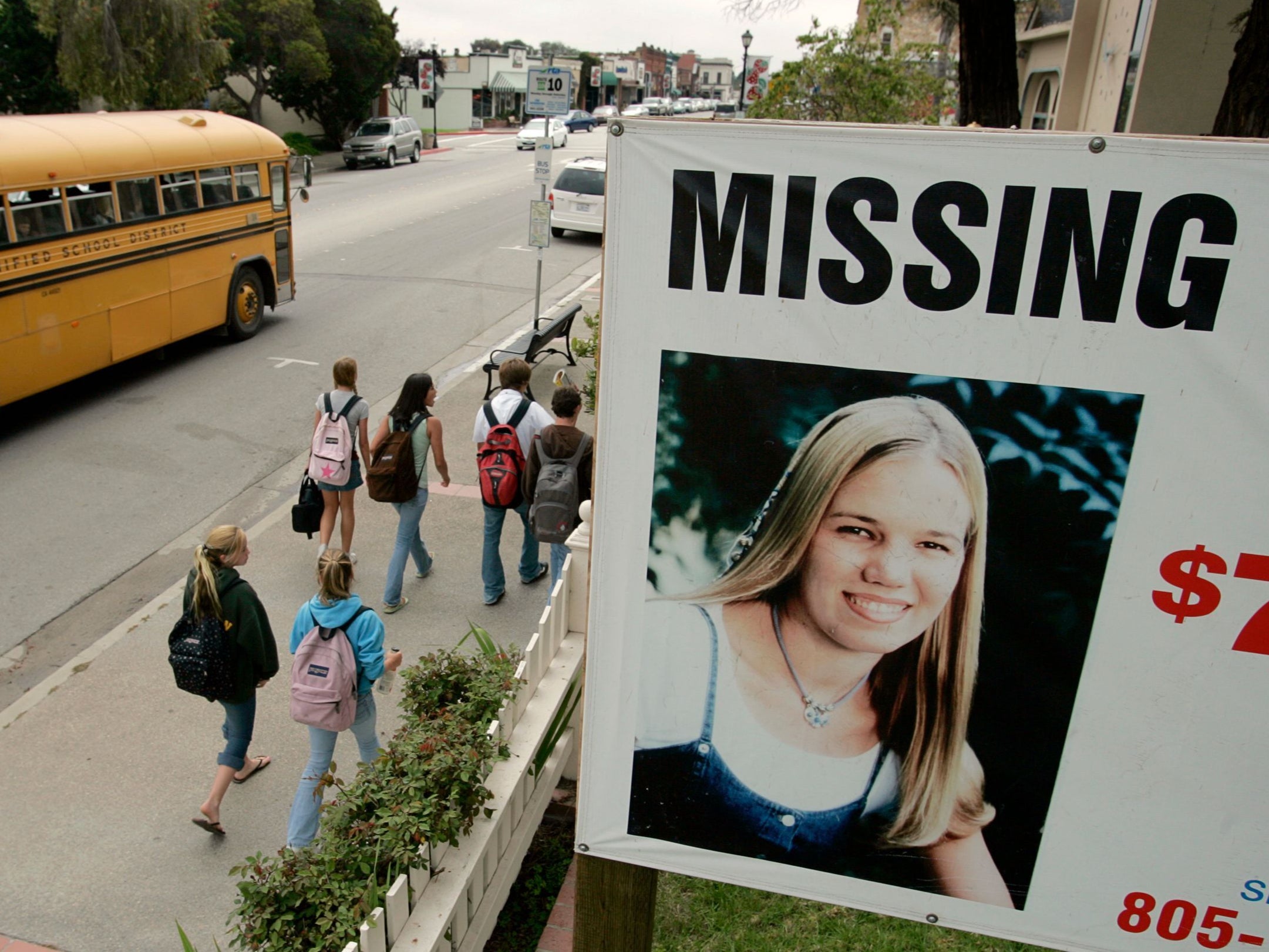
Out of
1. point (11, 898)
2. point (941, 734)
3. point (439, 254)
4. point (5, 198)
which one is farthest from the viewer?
point (439, 254)

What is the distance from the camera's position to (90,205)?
10.2 m

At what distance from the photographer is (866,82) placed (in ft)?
54.4

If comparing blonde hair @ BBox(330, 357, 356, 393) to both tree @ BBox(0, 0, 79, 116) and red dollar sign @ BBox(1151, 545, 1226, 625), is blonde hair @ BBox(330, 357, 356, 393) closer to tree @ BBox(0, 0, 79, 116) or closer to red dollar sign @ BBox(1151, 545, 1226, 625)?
red dollar sign @ BBox(1151, 545, 1226, 625)

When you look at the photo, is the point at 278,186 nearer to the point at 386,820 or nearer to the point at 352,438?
the point at 352,438

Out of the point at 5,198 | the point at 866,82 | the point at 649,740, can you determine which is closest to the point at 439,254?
the point at 866,82

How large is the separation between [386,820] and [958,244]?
106 inches

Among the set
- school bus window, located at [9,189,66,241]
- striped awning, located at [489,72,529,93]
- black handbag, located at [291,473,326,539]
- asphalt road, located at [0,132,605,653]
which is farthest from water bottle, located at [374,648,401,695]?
striped awning, located at [489,72,529,93]

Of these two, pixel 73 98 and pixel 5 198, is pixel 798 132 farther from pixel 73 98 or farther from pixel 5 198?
pixel 73 98

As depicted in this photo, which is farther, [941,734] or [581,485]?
[581,485]

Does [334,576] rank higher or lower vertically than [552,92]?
lower

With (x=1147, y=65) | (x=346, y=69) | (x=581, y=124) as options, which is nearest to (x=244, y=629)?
(x=1147, y=65)

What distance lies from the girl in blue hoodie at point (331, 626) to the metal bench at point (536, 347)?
20.8ft

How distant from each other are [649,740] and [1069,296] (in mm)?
1367

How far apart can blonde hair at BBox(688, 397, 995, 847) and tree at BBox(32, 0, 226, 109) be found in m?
28.3
